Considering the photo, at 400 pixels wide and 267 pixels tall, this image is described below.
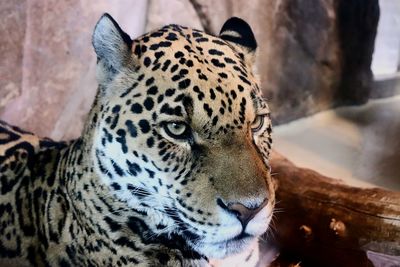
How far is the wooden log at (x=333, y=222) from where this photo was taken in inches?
126

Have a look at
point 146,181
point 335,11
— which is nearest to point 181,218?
point 146,181

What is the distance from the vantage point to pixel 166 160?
90.5 inches

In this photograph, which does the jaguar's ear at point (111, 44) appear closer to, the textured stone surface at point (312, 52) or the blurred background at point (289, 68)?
the blurred background at point (289, 68)

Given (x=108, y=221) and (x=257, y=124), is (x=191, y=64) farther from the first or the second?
(x=108, y=221)

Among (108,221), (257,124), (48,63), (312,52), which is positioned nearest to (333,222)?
(257,124)

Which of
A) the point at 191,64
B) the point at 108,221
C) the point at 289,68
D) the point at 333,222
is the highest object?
the point at 191,64

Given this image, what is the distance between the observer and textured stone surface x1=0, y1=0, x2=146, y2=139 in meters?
3.73

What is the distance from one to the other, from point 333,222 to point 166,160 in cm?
125

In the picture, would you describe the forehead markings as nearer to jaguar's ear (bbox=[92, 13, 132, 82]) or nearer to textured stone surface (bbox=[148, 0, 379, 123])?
jaguar's ear (bbox=[92, 13, 132, 82])

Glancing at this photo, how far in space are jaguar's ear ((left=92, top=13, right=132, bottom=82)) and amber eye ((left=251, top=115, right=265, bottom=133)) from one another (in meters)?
0.45

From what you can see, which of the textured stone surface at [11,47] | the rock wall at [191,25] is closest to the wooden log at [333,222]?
the rock wall at [191,25]

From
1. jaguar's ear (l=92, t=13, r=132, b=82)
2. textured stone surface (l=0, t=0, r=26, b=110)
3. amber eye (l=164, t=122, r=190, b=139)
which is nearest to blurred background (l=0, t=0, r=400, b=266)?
textured stone surface (l=0, t=0, r=26, b=110)

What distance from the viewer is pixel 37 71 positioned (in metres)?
3.87

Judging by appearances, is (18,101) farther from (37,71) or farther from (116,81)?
(116,81)
